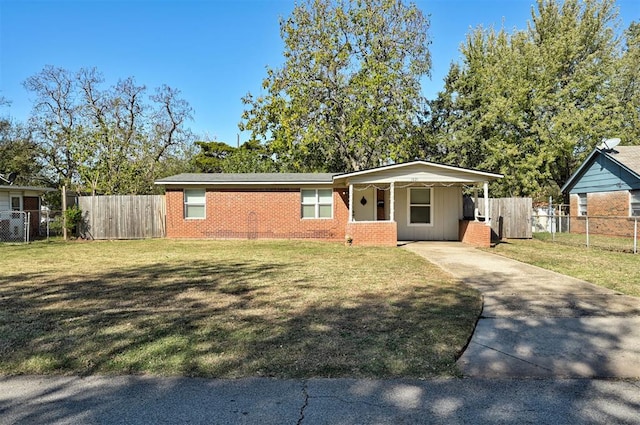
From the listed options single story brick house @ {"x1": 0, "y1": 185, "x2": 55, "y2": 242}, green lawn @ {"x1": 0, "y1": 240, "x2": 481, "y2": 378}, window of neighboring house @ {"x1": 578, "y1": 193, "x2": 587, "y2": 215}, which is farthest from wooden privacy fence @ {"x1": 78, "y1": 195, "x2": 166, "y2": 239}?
window of neighboring house @ {"x1": 578, "y1": 193, "x2": 587, "y2": 215}

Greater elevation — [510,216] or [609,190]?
[609,190]

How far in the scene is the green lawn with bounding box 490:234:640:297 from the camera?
746 centimetres

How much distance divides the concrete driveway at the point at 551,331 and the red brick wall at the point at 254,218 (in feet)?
30.4

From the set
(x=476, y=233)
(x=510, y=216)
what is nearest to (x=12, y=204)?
(x=476, y=233)

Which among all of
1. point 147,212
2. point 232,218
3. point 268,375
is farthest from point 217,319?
point 147,212

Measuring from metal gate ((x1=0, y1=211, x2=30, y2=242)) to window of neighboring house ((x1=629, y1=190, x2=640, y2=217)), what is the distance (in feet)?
79.9

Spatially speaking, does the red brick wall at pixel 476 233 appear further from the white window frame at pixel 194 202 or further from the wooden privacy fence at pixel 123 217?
the wooden privacy fence at pixel 123 217

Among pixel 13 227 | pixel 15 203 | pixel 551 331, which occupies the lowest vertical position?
pixel 551 331

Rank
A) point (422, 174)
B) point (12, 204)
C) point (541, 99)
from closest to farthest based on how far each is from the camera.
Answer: point (422, 174), point (12, 204), point (541, 99)

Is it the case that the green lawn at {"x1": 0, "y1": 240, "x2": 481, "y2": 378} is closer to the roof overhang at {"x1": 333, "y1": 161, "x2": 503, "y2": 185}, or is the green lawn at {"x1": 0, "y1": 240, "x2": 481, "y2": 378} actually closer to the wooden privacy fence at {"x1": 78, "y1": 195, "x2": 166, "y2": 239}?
the roof overhang at {"x1": 333, "y1": 161, "x2": 503, "y2": 185}

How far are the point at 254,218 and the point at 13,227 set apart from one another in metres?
10.3

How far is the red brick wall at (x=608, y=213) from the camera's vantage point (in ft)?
55.8

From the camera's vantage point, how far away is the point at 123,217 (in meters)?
17.4

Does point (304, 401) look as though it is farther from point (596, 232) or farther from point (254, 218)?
point (596, 232)
